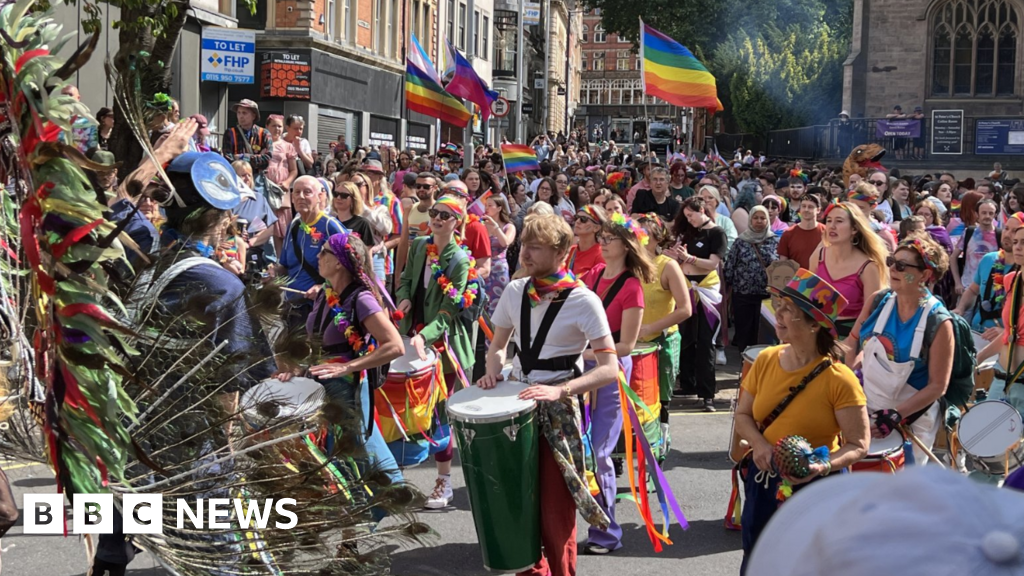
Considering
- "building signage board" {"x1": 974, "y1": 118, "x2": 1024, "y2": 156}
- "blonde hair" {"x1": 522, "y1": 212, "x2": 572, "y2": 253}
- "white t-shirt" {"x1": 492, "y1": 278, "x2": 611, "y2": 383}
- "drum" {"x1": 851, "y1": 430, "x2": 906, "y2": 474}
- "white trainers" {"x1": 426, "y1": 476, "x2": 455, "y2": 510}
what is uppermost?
"building signage board" {"x1": 974, "y1": 118, "x2": 1024, "y2": 156}

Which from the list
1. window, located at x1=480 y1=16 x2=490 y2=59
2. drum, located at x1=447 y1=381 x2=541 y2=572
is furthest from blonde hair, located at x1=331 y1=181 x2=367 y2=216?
window, located at x1=480 y1=16 x2=490 y2=59

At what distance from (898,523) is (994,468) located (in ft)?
15.8

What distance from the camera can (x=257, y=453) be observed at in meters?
3.94

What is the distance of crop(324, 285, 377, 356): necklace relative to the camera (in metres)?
5.73

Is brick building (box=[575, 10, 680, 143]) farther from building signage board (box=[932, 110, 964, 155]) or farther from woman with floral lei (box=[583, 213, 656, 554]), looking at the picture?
woman with floral lei (box=[583, 213, 656, 554])

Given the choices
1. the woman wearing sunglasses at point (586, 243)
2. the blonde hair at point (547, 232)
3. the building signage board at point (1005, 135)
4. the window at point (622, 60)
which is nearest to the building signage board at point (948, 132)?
the building signage board at point (1005, 135)

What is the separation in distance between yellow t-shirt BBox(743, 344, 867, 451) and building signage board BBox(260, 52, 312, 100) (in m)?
28.8

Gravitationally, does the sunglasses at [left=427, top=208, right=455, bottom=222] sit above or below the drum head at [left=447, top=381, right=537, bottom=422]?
above

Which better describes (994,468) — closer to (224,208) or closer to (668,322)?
(668,322)

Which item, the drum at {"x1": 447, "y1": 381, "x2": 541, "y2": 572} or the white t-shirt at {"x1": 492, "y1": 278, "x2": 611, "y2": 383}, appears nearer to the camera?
the drum at {"x1": 447, "y1": 381, "x2": 541, "y2": 572}

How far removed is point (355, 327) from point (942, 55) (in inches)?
1565

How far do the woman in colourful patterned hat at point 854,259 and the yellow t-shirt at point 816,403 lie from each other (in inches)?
96.8

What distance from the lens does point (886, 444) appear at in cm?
550

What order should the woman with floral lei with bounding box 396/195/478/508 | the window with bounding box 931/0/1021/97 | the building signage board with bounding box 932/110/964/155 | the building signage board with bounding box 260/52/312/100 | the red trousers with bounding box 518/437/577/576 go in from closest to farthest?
the red trousers with bounding box 518/437/577/576, the woman with floral lei with bounding box 396/195/478/508, the building signage board with bounding box 260/52/312/100, the building signage board with bounding box 932/110/964/155, the window with bounding box 931/0/1021/97
